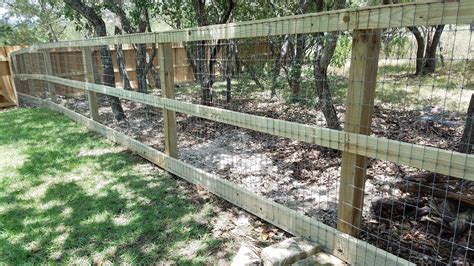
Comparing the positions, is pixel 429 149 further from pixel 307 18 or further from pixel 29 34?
pixel 29 34

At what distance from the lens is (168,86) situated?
4.05m

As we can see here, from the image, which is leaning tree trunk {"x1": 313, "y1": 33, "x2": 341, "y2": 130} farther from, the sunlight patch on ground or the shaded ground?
the sunlight patch on ground

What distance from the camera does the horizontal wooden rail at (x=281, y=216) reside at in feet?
7.74

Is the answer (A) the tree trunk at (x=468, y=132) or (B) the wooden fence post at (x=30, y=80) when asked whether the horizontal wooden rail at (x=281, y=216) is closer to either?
(A) the tree trunk at (x=468, y=132)

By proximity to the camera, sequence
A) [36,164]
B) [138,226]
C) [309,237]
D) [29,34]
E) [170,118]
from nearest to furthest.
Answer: [309,237], [138,226], [170,118], [36,164], [29,34]

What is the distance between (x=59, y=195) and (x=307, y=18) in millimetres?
3156

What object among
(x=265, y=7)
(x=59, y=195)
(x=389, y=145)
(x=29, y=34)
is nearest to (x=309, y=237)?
(x=389, y=145)

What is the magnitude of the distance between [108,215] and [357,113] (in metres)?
2.47

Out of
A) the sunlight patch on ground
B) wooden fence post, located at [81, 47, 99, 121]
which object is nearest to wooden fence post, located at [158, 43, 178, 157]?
the sunlight patch on ground

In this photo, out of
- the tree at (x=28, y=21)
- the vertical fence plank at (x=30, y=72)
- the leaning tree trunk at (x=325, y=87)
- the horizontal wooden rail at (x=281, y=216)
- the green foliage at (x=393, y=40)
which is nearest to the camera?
the horizontal wooden rail at (x=281, y=216)

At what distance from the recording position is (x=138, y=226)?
124 inches

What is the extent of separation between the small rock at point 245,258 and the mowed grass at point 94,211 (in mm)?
262

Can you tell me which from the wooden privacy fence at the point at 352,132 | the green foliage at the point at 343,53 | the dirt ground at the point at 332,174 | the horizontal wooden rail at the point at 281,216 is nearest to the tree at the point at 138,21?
the dirt ground at the point at 332,174

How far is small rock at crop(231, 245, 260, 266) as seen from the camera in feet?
8.14
